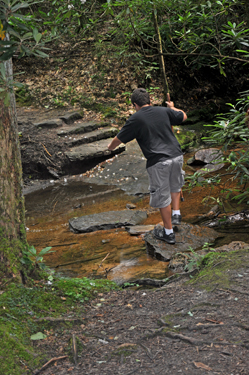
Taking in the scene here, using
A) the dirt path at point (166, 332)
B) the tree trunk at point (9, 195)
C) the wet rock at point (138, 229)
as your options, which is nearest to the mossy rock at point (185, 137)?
the wet rock at point (138, 229)

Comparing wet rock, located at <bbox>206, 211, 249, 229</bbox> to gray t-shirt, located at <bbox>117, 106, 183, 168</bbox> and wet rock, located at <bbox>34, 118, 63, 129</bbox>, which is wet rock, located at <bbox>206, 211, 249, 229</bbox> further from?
wet rock, located at <bbox>34, 118, 63, 129</bbox>

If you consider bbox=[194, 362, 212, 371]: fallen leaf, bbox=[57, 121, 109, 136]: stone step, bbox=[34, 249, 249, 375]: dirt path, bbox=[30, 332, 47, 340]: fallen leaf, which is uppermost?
bbox=[57, 121, 109, 136]: stone step

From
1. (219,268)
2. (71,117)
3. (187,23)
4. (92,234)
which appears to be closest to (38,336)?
(219,268)

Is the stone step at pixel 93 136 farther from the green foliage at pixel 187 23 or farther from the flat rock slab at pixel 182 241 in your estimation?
the flat rock slab at pixel 182 241

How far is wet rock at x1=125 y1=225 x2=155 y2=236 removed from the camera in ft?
16.1

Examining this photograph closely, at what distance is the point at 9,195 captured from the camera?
257 cm

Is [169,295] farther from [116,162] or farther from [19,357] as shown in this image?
[116,162]

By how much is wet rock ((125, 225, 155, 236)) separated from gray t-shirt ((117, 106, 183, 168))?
1068 mm

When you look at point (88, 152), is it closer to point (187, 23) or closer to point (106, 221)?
point (106, 221)

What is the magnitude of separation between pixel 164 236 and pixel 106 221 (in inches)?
49.9

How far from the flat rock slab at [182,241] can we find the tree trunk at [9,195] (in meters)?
2.05

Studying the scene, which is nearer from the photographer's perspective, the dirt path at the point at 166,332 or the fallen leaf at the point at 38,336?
the dirt path at the point at 166,332

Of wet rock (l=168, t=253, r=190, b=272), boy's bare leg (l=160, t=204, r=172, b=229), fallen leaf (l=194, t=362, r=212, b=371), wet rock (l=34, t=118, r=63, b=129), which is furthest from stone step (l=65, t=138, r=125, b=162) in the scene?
fallen leaf (l=194, t=362, r=212, b=371)

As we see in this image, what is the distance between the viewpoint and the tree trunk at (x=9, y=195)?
251 cm
